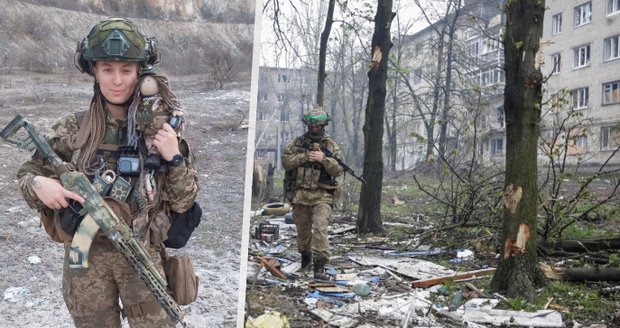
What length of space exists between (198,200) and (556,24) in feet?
27.3

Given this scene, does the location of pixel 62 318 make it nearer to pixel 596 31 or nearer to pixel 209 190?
pixel 209 190

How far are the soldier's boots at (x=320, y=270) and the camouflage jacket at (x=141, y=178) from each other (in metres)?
2.99

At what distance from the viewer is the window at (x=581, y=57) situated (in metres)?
8.91

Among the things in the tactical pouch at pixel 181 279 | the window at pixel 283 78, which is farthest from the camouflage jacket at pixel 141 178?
the window at pixel 283 78

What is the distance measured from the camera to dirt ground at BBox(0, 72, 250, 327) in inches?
107

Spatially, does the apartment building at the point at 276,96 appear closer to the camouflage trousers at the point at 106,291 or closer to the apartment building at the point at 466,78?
the apartment building at the point at 466,78

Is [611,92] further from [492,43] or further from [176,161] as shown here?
[176,161]

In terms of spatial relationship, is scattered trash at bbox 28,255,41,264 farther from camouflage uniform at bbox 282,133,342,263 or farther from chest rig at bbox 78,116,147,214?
camouflage uniform at bbox 282,133,342,263

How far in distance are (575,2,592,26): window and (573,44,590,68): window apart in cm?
42

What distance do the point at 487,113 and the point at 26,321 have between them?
8516 mm

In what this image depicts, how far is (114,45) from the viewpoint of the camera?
7.88 feet

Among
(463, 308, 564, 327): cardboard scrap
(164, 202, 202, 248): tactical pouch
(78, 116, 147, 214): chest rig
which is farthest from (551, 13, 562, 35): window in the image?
(78, 116, 147, 214): chest rig

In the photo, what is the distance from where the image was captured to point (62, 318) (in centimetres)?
272

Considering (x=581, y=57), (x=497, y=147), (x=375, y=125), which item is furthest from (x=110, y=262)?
(x=581, y=57)
